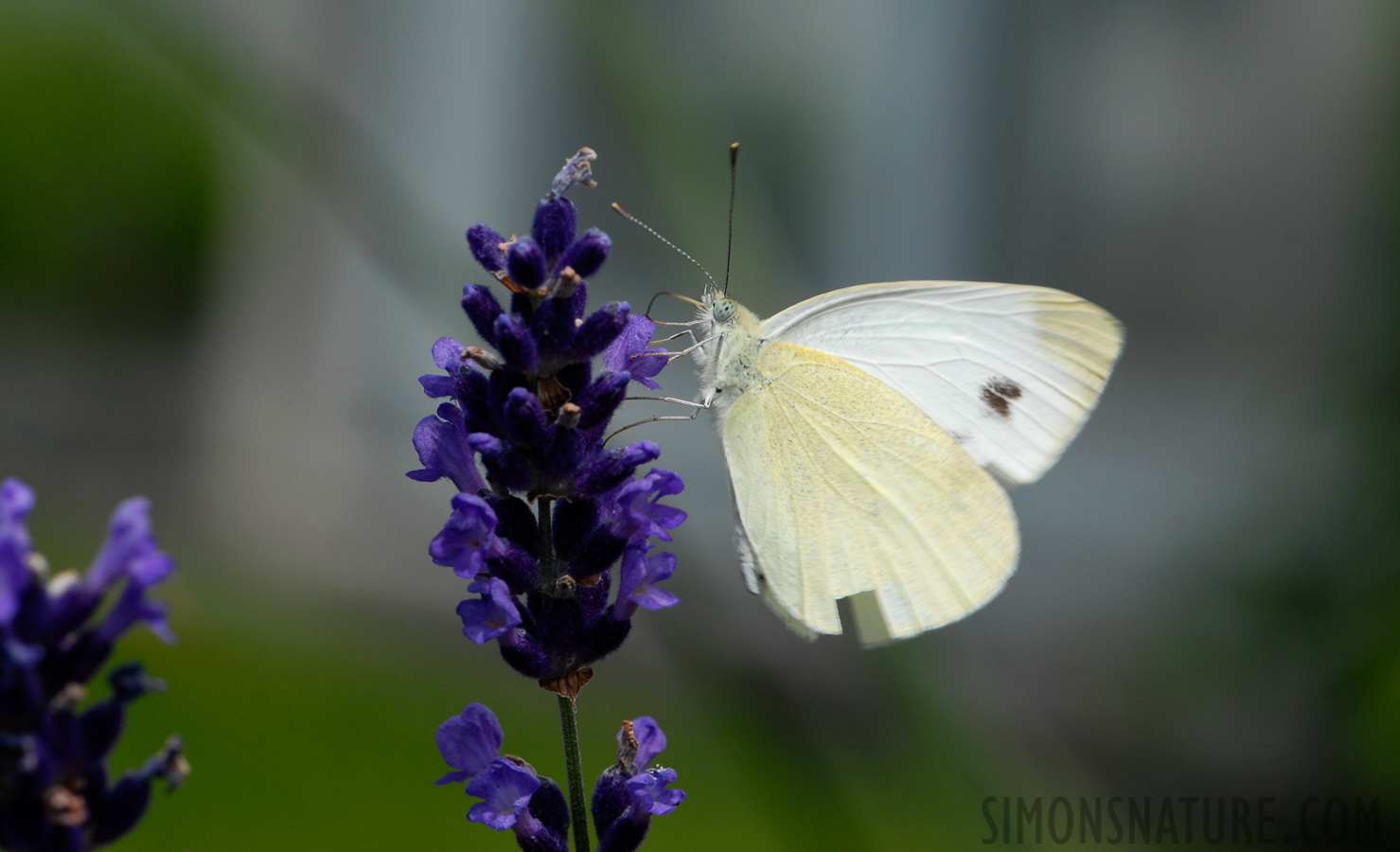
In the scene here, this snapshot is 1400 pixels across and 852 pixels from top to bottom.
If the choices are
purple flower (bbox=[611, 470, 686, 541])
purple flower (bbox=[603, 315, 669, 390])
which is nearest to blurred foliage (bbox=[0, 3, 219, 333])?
purple flower (bbox=[603, 315, 669, 390])

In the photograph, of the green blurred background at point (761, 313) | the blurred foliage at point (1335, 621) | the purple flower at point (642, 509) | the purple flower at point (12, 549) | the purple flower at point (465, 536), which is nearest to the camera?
the purple flower at point (12, 549)

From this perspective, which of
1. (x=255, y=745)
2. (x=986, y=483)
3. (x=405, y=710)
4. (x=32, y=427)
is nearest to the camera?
(x=986, y=483)

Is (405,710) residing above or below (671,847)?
above

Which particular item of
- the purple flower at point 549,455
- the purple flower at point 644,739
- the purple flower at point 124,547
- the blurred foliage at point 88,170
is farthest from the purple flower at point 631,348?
the blurred foliage at point 88,170

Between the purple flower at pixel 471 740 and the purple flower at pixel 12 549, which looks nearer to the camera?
the purple flower at pixel 12 549

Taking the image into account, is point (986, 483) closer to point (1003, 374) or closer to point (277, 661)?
point (1003, 374)

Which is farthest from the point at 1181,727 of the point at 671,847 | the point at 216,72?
the point at 216,72

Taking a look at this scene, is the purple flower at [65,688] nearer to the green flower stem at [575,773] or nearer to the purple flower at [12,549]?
the purple flower at [12,549]

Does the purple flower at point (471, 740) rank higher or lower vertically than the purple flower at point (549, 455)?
lower
